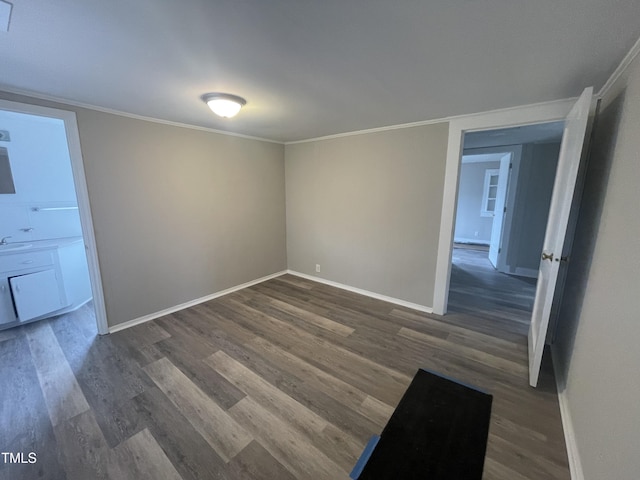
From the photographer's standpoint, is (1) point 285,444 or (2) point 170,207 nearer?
(1) point 285,444

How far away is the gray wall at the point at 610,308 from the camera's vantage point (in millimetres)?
1058

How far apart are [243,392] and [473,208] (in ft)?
26.9

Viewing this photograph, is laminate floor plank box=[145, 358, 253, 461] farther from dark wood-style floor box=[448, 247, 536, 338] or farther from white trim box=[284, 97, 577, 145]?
white trim box=[284, 97, 577, 145]

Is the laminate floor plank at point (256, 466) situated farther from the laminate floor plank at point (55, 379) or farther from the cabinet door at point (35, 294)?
the cabinet door at point (35, 294)

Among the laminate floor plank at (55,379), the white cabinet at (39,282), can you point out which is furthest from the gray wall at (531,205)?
the white cabinet at (39,282)

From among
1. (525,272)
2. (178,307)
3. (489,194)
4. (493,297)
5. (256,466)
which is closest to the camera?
(256,466)

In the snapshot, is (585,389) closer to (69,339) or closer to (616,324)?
(616,324)

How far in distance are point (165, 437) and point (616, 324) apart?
2585 millimetres

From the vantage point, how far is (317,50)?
1.42 meters

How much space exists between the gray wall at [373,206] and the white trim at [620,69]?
3.83ft

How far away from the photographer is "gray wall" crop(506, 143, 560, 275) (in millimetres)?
4289

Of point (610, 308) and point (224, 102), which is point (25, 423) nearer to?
point (224, 102)

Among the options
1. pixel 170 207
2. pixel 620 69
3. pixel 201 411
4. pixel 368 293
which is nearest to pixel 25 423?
pixel 201 411

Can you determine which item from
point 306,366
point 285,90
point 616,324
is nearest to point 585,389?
point 616,324
